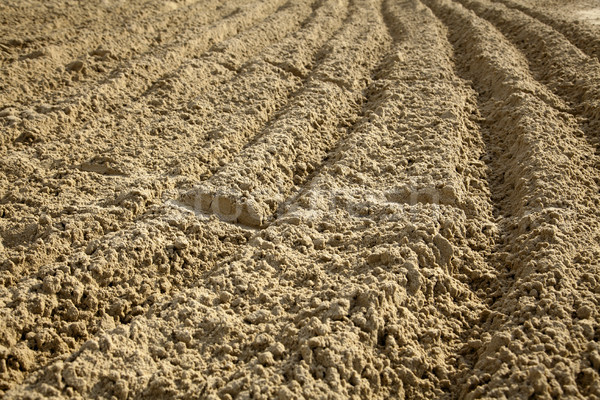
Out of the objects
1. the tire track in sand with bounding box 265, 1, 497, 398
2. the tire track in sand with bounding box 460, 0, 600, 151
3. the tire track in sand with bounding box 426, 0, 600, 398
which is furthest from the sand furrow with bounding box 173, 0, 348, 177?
the tire track in sand with bounding box 460, 0, 600, 151

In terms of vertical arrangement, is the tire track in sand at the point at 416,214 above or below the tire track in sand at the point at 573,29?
below

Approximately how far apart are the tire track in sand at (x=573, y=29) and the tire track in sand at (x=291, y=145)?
2.10 metres

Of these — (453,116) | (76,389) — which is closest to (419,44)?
(453,116)

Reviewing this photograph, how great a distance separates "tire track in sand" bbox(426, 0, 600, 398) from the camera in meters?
2.09

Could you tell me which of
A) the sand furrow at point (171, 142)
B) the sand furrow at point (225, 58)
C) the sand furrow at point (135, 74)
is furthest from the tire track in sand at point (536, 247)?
the sand furrow at point (135, 74)

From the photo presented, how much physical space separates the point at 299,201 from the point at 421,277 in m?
0.96

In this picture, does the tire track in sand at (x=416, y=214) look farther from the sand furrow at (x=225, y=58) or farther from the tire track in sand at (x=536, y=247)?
the sand furrow at (x=225, y=58)

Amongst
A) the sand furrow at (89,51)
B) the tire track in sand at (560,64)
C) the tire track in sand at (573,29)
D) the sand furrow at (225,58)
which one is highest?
the tire track in sand at (573,29)

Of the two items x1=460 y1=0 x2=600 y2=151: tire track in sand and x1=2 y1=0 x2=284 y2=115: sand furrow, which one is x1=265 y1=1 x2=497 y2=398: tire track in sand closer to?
x1=460 y1=0 x2=600 y2=151: tire track in sand

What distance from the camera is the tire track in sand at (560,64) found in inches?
157

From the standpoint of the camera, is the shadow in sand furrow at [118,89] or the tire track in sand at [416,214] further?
the shadow in sand furrow at [118,89]

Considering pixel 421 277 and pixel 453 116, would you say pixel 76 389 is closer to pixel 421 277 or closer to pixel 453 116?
pixel 421 277

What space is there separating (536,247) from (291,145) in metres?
1.76

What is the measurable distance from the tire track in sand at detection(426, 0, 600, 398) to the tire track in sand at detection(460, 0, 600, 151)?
0.53ft
